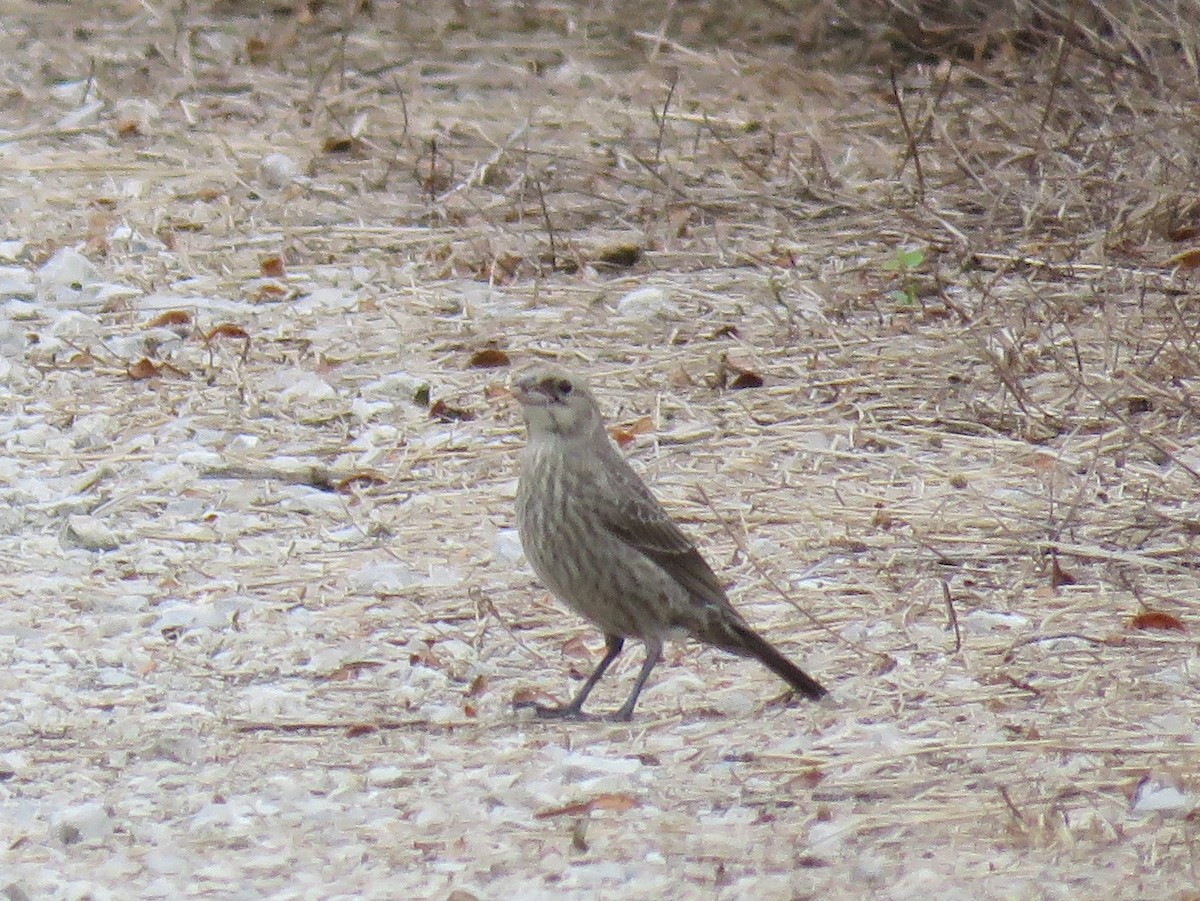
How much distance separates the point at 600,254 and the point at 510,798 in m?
4.58

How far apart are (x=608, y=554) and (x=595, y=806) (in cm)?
105

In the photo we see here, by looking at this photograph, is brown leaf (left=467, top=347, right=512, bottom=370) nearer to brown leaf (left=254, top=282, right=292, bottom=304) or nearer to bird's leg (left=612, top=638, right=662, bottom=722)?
brown leaf (left=254, top=282, right=292, bottom=304)

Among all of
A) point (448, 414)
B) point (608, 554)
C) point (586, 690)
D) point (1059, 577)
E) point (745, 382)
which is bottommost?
point (448, 414)

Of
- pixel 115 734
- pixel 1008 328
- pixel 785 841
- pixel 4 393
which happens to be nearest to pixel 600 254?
pixel 1008 328

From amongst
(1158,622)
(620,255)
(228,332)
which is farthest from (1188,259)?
(228,332)

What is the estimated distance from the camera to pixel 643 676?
5.33m

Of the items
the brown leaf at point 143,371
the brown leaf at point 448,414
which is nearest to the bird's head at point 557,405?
the brown leaf at point 448,414

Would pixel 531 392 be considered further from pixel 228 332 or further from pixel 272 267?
pixel 272 267

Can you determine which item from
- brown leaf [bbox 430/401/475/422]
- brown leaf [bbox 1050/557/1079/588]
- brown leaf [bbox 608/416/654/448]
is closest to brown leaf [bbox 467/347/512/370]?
brown leaf [bbox 430/401/475/422]

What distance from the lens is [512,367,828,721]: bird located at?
5.37 metres

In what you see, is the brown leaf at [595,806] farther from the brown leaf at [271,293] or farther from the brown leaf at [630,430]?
the brown leaf at [271,293]

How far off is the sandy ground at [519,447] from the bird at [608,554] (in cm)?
18

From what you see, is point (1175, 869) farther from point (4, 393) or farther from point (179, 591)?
point (4, 393)

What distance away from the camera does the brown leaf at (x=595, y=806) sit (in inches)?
174
